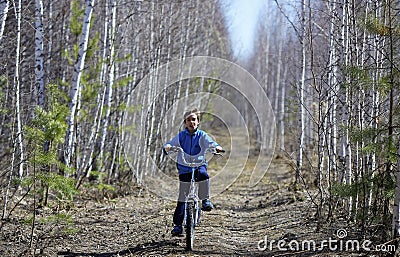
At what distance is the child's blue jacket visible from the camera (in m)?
6.60

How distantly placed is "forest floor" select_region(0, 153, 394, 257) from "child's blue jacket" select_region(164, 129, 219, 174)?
1068mm

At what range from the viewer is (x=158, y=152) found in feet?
49.8

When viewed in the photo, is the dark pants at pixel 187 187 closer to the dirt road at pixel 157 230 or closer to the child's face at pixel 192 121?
the dirt road at pixel 157 230

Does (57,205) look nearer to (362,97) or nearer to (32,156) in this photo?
(32,156)

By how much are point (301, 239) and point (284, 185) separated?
7253 millimetres

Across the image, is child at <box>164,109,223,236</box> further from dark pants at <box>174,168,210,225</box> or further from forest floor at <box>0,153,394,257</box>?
forest floor at <box>0,153,394,257</box>

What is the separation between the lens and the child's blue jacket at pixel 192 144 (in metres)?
6.60

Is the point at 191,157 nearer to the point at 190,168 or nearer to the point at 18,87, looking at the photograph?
the point at 190,168

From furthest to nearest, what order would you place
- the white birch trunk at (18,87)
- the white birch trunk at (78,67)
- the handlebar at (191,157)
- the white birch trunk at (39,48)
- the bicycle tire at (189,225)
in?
1. the white birch trunk at (78,67)
2. the white birch trunk at (39,48)
3. the white birch trunk at (18,87)
4. the handlebar at (191,157)
5. the bicycle tire at (189,225)

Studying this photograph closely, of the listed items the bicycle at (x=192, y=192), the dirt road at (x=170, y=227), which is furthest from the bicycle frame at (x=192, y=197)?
the dirt road at (x=170, y=227)

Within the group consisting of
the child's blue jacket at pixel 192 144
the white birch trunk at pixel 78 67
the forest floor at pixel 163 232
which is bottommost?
the forest floor at pixel 163 232

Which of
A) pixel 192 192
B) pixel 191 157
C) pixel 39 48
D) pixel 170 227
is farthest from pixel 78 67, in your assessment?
pixel 192 192

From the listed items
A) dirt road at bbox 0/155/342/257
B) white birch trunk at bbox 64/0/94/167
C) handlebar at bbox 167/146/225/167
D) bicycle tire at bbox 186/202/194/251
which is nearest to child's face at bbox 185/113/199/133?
handlebar at bbox 167/146/225/167

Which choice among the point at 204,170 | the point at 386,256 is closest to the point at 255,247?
the point at 204,170
